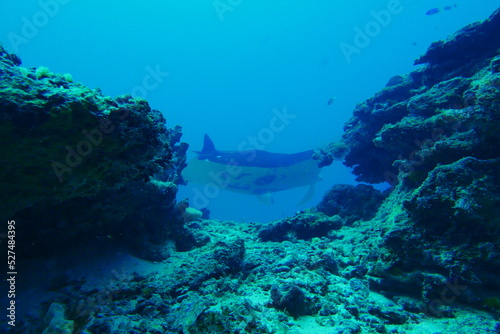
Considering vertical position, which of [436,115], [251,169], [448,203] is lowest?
[448,203]

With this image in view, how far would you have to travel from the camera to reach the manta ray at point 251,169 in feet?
42.8

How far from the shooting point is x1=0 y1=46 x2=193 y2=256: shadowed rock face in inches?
90.7

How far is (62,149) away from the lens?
8.28 ft

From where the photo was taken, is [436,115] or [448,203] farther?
[436,115]

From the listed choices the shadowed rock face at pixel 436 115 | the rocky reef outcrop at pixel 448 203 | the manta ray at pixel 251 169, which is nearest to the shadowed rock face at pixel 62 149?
the rocky reef outcrop at pixel 448 203

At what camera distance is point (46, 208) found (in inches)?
135

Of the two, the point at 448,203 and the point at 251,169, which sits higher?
the point at 251,169

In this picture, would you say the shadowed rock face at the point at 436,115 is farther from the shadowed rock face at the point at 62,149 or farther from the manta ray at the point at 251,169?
the shadowed rock face at the point at 62,149

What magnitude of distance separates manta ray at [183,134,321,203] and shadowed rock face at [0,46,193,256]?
934cm

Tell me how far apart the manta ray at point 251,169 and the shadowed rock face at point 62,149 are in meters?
9.34

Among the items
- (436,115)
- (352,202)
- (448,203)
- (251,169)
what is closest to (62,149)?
(448,203)

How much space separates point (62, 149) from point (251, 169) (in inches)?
423

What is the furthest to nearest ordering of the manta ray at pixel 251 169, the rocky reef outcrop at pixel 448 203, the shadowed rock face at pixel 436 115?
the manta ray at pixel 251 169 → the shadowed rock face at pixel 436 115 → the rocky reef outcrop at pixel 448 203

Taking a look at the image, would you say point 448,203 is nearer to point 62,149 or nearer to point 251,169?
point 62,149
